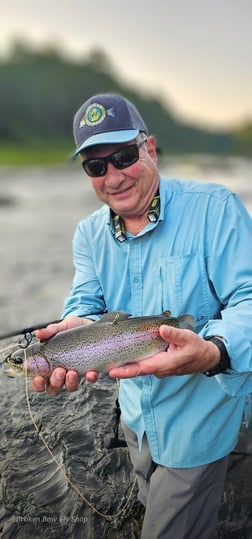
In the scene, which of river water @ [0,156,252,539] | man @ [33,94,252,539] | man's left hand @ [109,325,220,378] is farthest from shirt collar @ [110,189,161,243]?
river water @ [0,156,252,539]

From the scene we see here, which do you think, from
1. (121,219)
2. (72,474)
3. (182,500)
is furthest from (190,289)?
(72,474)

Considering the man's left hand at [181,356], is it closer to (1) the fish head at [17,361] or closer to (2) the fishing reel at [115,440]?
(1) the fish head at [17,361]

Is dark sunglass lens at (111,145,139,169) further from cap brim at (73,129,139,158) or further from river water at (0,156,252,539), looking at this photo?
river water at (0,156,252,539)

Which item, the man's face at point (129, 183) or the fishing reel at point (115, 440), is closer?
the man's face at point (129, 183)

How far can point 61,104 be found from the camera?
99.8 m

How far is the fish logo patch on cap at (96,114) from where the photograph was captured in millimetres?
2527

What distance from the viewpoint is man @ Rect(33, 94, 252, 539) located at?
2383mm

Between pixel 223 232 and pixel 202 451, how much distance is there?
1089 mm

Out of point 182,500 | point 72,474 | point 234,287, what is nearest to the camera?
point 234,287

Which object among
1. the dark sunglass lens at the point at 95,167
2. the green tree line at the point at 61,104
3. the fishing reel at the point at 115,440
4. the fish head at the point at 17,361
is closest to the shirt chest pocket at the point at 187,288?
the dark sunglass lens at the point at 95,167

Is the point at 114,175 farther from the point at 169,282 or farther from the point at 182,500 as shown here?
the point at 182,500

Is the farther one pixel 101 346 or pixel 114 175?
pixel 114 175

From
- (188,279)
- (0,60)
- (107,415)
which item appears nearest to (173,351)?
(188,279)

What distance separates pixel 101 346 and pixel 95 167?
931 millimetres
